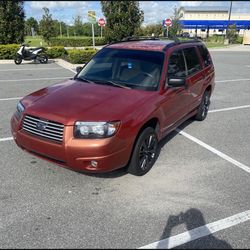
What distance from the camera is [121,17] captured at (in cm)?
2173

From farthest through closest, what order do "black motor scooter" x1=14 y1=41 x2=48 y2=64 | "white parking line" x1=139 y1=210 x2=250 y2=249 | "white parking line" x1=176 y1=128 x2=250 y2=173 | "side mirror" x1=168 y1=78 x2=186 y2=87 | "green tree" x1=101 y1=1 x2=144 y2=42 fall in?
1. "green tree" x1=101 y1=1 x2=144 y2=42
2. "black motor scooter" x1=14 y1=41 x2=48 y2=64
3. "white parking line" x1=176 y1=128 x2=250 y2=173
4. "side mirror" x1=168 y1=78 x2=186 y2=87
5. "white parking line" x1=139 y1=210 x2=250 y2=249

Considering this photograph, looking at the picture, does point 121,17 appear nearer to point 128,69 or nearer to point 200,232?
point 128,69

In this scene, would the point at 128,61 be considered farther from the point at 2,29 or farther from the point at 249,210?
the point at 2,29

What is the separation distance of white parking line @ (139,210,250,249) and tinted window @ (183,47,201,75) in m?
2.94

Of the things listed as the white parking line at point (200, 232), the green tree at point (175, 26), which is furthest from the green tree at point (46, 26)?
the white parking line at point (200, 232)

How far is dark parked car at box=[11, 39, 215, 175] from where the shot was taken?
11.2 feet

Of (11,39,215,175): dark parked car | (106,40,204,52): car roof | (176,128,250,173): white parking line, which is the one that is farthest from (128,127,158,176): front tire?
(106,40,204,52): car roof

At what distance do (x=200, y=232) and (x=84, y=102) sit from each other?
2.03 meters

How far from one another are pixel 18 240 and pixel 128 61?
9.99ft

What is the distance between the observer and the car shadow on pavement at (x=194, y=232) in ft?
9.38

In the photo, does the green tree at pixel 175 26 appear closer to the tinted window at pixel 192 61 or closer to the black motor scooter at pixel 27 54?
the black motor scooter at pixel 27 54

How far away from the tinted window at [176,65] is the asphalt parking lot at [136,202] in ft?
4.12

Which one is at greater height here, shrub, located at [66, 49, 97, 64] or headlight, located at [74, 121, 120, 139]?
headlight, located at [74, 121, 120, 139]

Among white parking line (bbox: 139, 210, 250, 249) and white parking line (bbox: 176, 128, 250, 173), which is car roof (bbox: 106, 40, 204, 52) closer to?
white parking line (bbox: 176, 128, 250, 173)
